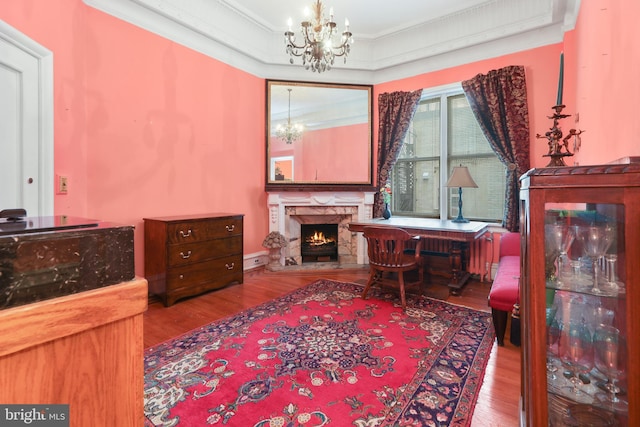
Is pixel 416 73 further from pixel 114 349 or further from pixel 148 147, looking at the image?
pixel 114 349

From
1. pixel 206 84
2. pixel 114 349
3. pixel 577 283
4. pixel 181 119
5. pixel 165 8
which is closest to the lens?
pixel 114 349

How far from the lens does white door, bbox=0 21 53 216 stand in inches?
77.6

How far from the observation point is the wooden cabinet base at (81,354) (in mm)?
510

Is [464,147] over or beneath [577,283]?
over

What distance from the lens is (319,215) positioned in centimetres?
506

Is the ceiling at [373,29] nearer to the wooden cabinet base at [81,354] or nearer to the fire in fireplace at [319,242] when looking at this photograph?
the fire in fireplace at [319,242]

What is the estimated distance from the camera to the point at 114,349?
64cm

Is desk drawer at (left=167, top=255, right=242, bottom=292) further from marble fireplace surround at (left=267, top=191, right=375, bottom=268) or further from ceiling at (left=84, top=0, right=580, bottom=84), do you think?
ceiling at (left=84, top=0, right=580, bottom=84)

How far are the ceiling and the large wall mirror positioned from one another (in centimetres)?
25

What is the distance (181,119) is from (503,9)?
4.22 metres

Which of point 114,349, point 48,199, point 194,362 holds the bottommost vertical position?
point 194,362

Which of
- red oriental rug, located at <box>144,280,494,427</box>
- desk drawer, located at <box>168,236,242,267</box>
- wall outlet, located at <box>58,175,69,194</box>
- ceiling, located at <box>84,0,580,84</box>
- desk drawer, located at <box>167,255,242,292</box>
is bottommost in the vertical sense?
red oriental rug, located at <box>144,280,494,427</box>

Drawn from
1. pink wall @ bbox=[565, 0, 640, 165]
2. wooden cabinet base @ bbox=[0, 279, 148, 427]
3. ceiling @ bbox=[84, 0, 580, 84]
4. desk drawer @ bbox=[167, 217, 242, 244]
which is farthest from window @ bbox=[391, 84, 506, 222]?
wooden cabinet base @ bbox=[0, 279, 148, 427]


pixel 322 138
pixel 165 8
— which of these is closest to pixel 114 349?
pixel 165 8
